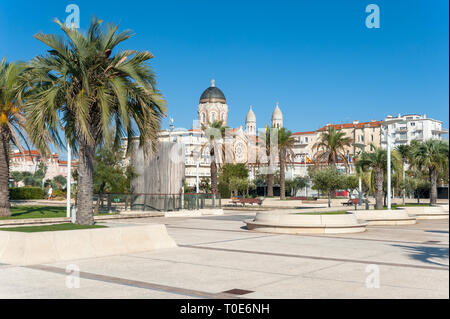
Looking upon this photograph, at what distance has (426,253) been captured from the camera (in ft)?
42.2

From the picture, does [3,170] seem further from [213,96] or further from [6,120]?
[213,96]

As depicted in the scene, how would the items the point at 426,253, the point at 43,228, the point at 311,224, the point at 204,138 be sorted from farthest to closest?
the point at 204,138 → the point at 311,224 → the point at 426,253 → the point at 43,228

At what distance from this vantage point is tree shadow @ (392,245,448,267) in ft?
37.8

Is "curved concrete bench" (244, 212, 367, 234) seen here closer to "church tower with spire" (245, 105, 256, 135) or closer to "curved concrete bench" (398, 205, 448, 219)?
"curved concrete bench" (398, 205, 448, 219)

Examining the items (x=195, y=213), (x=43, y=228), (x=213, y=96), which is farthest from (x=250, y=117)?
(x=43, y=228)

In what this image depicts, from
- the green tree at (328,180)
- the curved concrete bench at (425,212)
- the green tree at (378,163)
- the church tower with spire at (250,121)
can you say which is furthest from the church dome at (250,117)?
the green tree at (378,163)

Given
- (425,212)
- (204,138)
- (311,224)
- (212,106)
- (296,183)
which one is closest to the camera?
(311,224)

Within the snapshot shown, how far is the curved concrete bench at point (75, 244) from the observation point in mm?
10930

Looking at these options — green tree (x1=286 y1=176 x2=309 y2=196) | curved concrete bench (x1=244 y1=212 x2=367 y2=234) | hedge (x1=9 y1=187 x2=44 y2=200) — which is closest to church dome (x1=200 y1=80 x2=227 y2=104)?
green tree (x1=286 y1=176 x2=309 y2=196)

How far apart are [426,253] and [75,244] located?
358 inches
